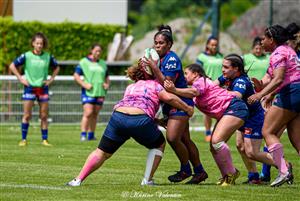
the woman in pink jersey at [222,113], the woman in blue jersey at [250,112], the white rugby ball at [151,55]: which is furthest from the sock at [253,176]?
the white rugby ball at [151,55]

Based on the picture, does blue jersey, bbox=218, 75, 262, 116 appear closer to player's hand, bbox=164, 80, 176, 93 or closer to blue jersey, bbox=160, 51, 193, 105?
blue jersey, bbox=160, 51, 193, 105

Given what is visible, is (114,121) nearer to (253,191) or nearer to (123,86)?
(253,191)

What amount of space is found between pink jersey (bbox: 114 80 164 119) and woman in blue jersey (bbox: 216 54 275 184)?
1228 millimetres

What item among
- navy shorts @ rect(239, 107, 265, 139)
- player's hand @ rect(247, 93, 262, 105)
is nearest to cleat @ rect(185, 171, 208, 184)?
navy shorts @ rect(239, 107, 265, 139)

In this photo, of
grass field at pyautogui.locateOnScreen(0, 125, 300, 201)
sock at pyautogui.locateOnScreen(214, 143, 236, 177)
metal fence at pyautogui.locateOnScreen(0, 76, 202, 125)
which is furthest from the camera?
metal fence at pyautogui.locateOnScreen(0, 76, 202, 125)

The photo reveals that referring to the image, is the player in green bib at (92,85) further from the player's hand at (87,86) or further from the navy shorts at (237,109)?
the navy shorts at (237,109)

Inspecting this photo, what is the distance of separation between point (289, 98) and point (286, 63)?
0.44 meters

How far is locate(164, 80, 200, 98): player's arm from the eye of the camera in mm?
12250

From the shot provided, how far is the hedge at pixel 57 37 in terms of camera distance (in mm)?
26234

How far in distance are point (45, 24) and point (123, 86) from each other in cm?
323

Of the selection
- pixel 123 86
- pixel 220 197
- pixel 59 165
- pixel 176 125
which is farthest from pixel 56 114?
pixel 220 197

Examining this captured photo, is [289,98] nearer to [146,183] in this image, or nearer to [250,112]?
[250,112]

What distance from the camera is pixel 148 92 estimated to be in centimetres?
1208

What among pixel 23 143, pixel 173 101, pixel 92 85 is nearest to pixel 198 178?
pixel 173 101
